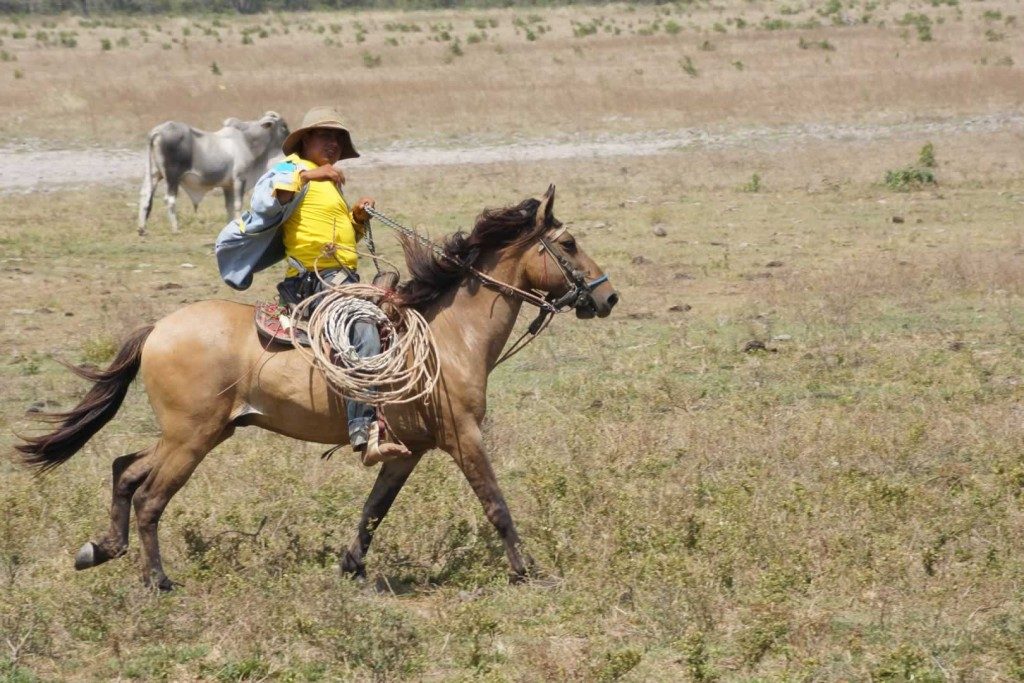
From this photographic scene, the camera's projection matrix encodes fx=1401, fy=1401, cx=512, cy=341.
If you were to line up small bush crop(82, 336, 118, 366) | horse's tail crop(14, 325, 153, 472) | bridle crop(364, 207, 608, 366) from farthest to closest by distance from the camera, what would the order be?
small bush crop(82, 336, 118, 366), bridle crop(364, 207, 608, 366), horse's tail crop(14, 325, 153, 472)

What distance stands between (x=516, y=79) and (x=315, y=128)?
27179mm

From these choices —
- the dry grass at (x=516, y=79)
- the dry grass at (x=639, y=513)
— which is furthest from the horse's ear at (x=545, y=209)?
the dry grass at (x=516, y=79)

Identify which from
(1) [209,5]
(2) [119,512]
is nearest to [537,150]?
(2) [119,512]

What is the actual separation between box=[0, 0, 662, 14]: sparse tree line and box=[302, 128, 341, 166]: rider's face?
197ft

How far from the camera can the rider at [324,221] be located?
650 cm

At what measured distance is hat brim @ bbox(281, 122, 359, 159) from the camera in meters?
6.74

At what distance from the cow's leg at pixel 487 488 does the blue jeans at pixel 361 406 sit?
43 centimetres

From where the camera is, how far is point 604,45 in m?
40.2

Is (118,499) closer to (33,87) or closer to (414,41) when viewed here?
(33,87)

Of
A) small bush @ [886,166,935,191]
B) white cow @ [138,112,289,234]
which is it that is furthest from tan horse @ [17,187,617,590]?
small bush @ [886,166,935,191]

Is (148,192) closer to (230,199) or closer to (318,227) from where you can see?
(230,199)

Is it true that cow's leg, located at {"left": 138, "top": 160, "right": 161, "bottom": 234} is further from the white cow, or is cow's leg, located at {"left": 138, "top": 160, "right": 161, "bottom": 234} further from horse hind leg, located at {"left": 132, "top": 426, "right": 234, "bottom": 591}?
horse hind leg, located at {"left": 132, "top": 426, "right": 234, "bottom": 591}

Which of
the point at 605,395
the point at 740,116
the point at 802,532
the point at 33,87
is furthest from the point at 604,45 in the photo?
the point at 802,532

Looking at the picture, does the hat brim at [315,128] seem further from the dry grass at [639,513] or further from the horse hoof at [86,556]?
the horse hoof at [86,556]
